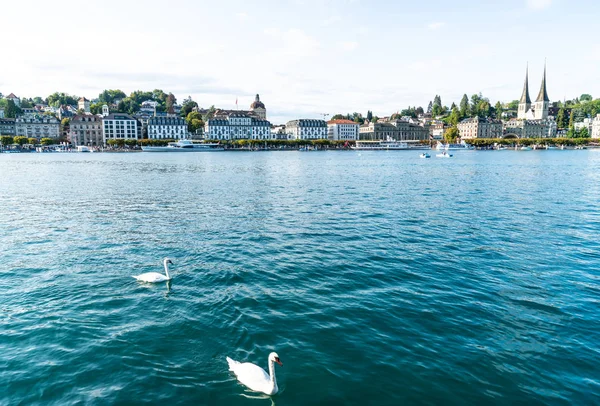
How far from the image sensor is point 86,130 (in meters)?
195

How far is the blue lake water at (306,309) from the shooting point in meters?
9.54

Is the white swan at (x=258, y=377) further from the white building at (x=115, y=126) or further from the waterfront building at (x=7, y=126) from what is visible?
the waterfront building at (x=7, y=126)

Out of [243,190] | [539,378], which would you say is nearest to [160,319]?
[539,378]

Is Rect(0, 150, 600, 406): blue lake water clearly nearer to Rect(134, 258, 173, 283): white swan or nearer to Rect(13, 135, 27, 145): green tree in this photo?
Rect(134, 258, 173, 283): white swan

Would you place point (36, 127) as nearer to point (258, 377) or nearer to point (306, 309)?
point (306, 309)

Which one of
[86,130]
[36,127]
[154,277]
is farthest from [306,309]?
[36,127]

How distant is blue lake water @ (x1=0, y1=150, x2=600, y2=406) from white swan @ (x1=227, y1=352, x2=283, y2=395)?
0.23m

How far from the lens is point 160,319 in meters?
12.7

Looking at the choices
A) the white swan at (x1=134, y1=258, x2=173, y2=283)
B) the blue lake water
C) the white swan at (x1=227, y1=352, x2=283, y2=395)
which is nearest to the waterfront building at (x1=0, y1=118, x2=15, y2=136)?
the blue lake water

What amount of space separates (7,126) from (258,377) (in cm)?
23525

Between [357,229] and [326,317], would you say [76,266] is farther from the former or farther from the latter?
[357,229]

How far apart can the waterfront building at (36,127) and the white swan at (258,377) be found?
231 m

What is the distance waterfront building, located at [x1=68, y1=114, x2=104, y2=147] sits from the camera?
628ft

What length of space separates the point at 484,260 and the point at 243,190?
30.7 meters
